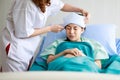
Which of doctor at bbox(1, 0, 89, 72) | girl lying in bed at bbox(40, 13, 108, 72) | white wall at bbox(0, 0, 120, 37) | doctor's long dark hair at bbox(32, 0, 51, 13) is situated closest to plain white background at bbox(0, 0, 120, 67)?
white wall at bbox(0, 0, 120, 37)

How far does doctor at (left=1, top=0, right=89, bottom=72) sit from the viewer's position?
5.38 ft

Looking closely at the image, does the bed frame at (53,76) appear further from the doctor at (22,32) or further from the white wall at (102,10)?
the white wall at (102,10)

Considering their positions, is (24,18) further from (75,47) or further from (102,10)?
(102,10)

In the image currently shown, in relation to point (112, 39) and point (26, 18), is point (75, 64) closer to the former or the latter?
point (26, 18)

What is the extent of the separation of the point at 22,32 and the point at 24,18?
0.12 metres

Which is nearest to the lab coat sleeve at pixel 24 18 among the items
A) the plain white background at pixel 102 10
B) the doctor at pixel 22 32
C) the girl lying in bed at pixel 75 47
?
the doctor at pixel 22 32

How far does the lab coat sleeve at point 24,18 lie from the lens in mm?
1631

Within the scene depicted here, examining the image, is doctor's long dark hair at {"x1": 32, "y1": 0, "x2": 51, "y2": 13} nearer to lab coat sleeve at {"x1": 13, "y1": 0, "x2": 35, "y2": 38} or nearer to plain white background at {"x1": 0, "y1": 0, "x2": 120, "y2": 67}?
lab coat sleeve at {"x1": 13, "y1": 0, "x2": 35, "y2": 38}

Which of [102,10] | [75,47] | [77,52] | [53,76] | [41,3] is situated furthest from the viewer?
[102,10]

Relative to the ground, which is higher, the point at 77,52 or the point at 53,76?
the point at 53,76

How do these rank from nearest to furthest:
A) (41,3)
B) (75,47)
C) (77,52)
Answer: (41,3) → (77,52) → (75,47)

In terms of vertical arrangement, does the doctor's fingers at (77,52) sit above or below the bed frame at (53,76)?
below

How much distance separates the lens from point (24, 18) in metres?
1.63

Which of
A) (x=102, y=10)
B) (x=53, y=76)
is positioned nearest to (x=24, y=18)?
(x=53, y=76)
